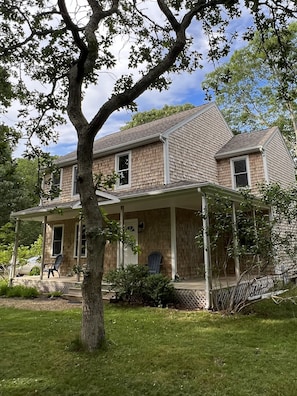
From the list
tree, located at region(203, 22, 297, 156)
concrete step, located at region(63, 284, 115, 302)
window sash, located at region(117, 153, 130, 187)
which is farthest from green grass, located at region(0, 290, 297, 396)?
tree, located at region(203, 22, 297, 156)

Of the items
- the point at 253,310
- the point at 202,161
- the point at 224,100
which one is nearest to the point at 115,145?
the point at 202,161

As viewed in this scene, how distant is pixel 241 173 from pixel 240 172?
7 cm

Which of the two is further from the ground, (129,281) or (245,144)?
(245,144)

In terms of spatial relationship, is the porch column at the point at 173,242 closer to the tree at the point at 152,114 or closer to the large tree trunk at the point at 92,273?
the large tree trunk at the point at 92,273

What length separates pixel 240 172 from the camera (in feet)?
45.1

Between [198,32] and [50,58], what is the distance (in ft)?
11.1

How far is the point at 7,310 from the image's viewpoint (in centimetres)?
844

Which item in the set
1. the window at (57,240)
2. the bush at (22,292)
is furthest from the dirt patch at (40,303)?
the window at (57,240)

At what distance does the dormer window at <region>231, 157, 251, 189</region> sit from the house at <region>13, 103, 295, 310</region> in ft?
0.14

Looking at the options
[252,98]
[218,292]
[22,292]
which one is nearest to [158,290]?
[218,292]

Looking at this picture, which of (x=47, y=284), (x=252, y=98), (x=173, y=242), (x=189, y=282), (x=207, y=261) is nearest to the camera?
(x=207, y=261)

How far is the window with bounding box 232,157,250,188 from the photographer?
13555 mm

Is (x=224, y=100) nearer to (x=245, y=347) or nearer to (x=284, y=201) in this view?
(x=284, y=201)

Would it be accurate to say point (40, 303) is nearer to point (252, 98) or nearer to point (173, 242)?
point (173, 242)
